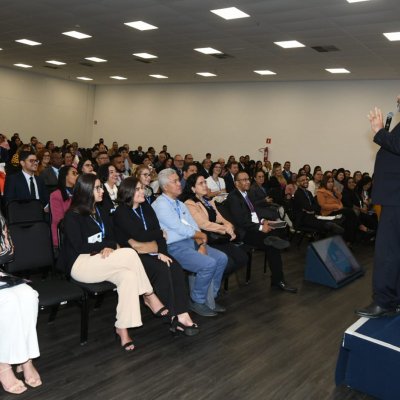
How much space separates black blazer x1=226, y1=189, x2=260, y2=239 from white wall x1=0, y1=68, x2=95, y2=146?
14.3m

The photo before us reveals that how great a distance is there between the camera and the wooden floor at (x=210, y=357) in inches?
105

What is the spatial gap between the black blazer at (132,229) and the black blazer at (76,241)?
20 centimetres

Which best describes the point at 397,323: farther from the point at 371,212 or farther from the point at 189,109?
the point at 189,109

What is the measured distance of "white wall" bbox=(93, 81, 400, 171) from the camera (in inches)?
484

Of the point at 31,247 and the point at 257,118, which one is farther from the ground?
the point at 257,118

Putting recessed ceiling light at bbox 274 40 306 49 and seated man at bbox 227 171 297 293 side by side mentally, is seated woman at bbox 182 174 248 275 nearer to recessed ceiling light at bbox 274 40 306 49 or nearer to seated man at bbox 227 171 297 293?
seated man at bbox 227 171 297 293

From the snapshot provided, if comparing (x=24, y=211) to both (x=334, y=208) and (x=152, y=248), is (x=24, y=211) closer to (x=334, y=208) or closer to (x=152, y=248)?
(x=152, y=248)

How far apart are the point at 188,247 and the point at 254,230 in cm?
131

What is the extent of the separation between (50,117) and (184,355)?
55.2 ft

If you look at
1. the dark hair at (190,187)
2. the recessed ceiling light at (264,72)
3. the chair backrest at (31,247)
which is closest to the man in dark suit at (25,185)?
the chair backrest at (31,247)

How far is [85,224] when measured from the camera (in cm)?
331

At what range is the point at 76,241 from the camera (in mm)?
3188

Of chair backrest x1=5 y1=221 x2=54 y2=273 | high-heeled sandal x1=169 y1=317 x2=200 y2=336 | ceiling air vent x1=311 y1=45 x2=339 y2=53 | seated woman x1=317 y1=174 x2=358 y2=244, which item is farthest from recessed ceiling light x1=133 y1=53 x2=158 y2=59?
high-heeled sandal x1=169 y1=317 x2=200 y2=336

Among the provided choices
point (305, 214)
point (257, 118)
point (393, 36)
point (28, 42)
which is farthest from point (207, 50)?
point (257, 118)
